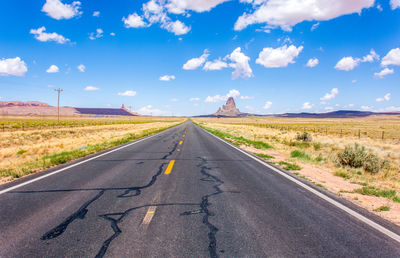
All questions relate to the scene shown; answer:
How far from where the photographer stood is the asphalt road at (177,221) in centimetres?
278

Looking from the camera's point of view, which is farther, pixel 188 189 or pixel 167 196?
pixel 188 189

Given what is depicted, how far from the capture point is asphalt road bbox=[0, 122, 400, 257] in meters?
2.78

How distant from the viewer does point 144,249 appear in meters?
2.74

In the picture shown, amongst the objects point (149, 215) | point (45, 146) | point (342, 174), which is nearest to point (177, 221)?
point (149, 215)

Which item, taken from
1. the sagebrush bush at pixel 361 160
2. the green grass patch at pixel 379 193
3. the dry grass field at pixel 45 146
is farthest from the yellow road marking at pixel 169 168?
the sagebrush bush at pixel 361 160

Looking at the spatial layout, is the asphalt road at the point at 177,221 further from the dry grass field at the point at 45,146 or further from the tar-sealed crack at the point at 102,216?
the dry grass field at the point at 45,146

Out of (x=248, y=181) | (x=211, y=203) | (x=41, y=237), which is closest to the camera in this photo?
(x=41, y=237)

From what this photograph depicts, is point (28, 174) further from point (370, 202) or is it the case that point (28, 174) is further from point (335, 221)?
point (370, 202)

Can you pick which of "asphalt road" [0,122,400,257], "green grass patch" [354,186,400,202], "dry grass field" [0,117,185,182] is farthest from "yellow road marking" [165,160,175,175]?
"green grass patch" [354,186,400,202]

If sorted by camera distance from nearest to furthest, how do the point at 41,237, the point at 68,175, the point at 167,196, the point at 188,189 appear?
1. the point at 41,237
2. the point at 167,196
3. the point at 188,189
4. the point at 68,175

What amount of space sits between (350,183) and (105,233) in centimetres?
681

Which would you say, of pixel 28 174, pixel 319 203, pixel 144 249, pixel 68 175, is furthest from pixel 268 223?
pixel 28 174

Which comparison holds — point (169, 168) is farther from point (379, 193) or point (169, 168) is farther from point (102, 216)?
point (379, 193)

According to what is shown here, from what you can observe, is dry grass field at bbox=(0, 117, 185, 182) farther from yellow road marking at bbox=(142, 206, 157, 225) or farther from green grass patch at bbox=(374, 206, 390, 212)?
green grass patch at bbox=(374, 206, 390, 212)
